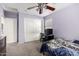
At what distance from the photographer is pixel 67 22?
1445 millimetres

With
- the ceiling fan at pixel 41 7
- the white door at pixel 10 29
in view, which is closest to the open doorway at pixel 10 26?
the white door at pixel 10 29

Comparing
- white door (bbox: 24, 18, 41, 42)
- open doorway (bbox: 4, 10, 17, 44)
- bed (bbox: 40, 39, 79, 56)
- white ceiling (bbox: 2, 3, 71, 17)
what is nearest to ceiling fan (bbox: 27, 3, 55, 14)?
white ceiling (bbox: 2, 3, 71, 17)

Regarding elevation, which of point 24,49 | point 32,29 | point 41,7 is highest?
point 41,7

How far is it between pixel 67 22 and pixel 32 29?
1.95 feet

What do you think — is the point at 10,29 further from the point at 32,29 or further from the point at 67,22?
the point at 67,22

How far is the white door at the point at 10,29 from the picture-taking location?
142 centimetres

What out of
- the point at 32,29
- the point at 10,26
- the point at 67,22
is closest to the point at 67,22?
the point at 67,22

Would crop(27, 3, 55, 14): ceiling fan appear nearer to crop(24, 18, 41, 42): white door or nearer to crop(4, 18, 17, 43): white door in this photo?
crop(24, 18, 41, 42): white door

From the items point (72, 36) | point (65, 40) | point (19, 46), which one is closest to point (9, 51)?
point (19, 46)

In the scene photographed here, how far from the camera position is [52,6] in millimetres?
1448

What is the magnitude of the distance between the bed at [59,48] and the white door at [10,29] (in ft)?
1.68

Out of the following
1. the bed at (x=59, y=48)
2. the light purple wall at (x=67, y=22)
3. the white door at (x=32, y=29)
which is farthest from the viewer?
the white door at (x=32, y=29)

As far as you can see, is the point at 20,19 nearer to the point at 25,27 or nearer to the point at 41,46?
the point at 25,27

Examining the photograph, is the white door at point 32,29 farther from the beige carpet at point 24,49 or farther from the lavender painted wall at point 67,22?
the lavender painted wall at point 67,22
